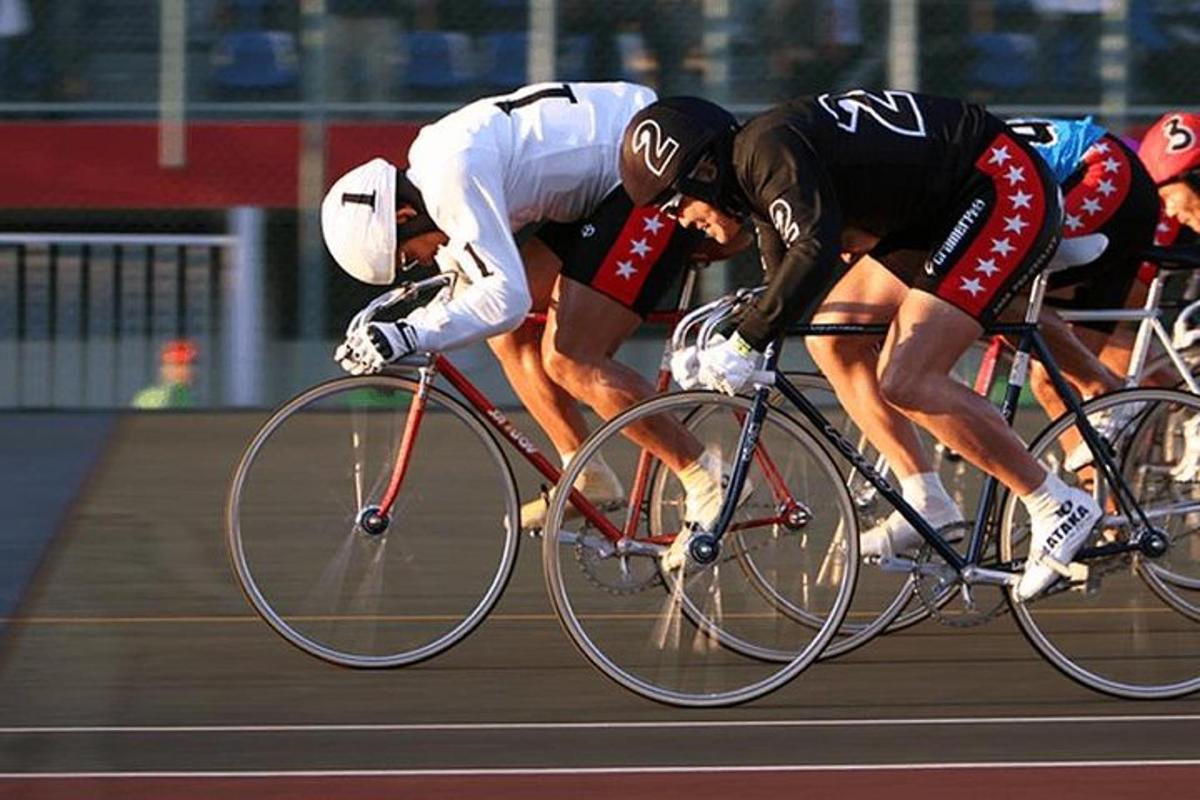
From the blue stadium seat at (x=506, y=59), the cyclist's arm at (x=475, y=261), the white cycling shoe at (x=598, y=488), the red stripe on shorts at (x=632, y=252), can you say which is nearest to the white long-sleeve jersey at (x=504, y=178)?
the cyclist's arm at (x=475, y=261)

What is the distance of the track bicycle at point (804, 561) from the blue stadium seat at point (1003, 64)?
645 cm

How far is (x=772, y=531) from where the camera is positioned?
7.21 metres

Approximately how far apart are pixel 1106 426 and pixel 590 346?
139 cm

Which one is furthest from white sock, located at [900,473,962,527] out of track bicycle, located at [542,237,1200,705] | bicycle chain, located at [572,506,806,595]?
bicycle chain, located at [572,506,806,595]

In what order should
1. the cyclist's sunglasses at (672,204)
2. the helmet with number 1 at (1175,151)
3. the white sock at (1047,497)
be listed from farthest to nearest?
the helmet with number 1 at (1175,151) < the white sock at (1047,497) < the cyclist's sunglasses at (672,204)

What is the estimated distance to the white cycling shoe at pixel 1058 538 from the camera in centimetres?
692

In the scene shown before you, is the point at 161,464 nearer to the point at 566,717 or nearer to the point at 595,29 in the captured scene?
the point at 595,29

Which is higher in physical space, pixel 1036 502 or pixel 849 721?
pixel 1036 502

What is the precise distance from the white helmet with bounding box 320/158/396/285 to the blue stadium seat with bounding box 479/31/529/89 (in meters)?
5.87

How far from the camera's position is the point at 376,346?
23.3 ft

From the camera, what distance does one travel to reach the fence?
1306 cm

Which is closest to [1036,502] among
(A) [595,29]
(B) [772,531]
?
(B) [772,531]

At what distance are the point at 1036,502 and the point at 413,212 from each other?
180 centimetres

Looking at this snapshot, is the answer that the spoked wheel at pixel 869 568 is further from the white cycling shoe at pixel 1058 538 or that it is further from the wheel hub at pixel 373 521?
the wheel hub at pixel 373 521
